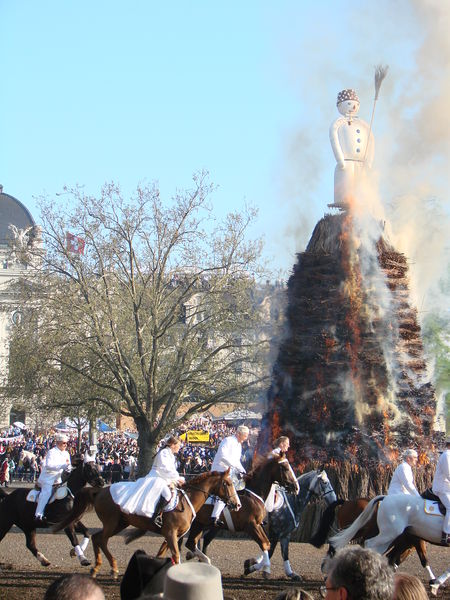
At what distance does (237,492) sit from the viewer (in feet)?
41.9

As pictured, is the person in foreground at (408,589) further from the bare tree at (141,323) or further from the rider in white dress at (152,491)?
the bare tree at (141,323)

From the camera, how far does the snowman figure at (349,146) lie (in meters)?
19.1

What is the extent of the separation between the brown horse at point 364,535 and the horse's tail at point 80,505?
3.71 meters

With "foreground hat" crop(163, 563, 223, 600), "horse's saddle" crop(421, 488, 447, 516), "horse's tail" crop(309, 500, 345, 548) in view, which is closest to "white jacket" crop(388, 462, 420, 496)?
"horse's saddle" crop(421, 488, 447, 516)

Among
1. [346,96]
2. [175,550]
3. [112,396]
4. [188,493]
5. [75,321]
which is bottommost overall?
[175,550]

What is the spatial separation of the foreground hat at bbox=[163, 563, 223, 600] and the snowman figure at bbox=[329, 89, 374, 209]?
16471 millimetres

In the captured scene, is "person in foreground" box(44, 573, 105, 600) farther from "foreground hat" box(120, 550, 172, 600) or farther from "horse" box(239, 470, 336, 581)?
"horse" box(239, 470, 336, 581)

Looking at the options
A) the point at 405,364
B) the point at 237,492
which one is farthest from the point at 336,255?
the point at 237,492

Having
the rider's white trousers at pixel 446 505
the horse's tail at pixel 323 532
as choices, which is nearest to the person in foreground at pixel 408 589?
the rider's white trousers at pixel 446 505

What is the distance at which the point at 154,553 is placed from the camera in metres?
14.6

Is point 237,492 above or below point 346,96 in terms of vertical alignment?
below

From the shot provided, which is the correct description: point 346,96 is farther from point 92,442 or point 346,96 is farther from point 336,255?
point 92,442

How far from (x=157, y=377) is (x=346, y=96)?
11.0 meters

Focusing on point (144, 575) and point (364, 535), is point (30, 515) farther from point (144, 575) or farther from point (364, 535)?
point (144, 575)
